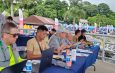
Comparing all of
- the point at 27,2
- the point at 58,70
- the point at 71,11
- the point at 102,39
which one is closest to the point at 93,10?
the point at 71,11

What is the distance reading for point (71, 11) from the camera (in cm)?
6134

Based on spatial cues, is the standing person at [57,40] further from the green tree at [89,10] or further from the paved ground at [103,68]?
the green tree at [89,10]

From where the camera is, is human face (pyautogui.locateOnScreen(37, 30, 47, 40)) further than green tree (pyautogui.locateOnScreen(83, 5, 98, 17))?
No

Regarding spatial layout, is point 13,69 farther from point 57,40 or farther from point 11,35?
point 57,40

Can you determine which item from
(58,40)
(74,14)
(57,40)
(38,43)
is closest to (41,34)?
(38,43)

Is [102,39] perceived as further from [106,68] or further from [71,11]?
[71,11]

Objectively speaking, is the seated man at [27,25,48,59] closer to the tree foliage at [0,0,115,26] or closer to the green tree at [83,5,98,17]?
the tree foliage at [0,0,115,26]

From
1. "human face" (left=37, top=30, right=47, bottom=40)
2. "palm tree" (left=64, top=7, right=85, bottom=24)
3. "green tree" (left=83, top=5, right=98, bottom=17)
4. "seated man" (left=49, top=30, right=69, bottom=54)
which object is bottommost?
"seated man" (left=49, top=30, right=69, bottom=54)

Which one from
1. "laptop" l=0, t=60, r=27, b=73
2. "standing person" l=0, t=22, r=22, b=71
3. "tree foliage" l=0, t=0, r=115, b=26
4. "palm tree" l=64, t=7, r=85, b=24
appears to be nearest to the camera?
"laptop" l=0, t=60, r=27, b=73

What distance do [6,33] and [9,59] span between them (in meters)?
0.27

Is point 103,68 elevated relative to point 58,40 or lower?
lower

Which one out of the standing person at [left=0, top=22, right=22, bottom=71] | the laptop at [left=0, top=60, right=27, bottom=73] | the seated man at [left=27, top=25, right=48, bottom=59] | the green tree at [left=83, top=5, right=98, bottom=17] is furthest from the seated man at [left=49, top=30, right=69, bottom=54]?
the green tree at [left=83, top=5, right=98, bottom=17]

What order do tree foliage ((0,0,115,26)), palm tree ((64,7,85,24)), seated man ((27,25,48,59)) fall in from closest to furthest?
1. seated man ((27,25,48,59))
2. tree foliage ((0,0,115,26))
3. palm tree ((64,7,85,24))

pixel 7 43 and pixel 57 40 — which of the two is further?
pixel 57 40
